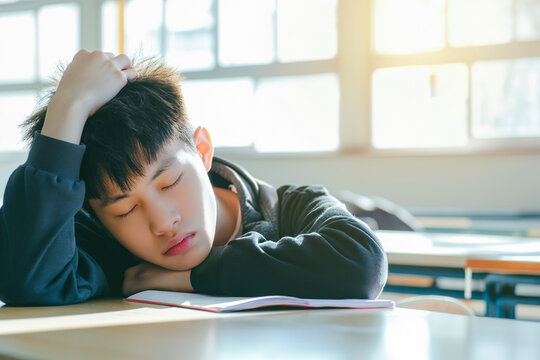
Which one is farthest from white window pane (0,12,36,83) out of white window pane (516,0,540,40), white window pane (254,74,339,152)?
white window pane (516,0,540,40)

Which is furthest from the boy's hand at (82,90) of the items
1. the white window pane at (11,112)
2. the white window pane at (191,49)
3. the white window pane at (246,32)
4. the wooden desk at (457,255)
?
the white window pane at (11,112)

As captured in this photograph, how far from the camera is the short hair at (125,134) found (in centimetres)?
83

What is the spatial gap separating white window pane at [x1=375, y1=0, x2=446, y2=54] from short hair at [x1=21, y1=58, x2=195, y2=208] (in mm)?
5267

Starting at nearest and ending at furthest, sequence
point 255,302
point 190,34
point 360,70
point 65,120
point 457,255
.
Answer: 1. point 255,302
2. point 65,120
3. point 457,255
4. point 360,70
5. point 190,34

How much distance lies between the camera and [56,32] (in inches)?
298

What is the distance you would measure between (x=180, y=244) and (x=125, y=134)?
7.3 inches

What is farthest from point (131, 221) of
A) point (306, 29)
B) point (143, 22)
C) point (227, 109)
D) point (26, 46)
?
point (26, 46)

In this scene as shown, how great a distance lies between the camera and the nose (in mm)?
815

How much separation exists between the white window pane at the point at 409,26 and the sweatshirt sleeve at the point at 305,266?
17.6 feet

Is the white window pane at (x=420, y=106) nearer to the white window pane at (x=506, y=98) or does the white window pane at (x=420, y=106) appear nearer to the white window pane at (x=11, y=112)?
the white window pane at (x=506, y=98)

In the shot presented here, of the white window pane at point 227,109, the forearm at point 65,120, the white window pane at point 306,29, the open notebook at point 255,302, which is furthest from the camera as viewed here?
the white window pane at point 227,109

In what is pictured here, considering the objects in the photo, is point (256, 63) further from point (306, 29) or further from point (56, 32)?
point (56, 32)

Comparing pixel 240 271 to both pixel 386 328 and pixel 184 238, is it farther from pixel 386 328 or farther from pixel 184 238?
pixel 386 328

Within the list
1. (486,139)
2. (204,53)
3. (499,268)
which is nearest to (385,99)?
(486,139)
